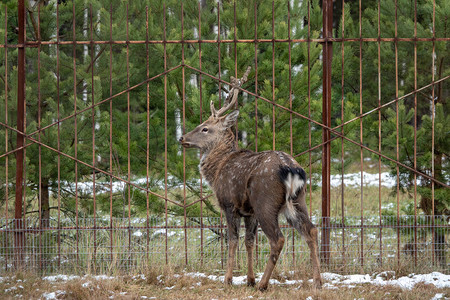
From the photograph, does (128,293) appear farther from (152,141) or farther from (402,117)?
(402,117)

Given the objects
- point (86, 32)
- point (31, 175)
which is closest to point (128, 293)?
point (31, 175)

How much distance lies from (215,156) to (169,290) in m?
1.82

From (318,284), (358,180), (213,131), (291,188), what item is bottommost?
(318,284)

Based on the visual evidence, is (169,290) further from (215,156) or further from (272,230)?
(215,156)

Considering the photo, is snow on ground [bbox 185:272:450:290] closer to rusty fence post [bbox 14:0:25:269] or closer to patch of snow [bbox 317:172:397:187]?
rusty fence post [bbox 14:0:25:269]

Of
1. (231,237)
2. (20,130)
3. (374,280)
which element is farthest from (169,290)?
(20,130)

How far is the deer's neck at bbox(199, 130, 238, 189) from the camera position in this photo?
8203mm

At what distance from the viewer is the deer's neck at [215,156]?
323 inches

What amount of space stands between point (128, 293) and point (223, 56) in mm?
4279

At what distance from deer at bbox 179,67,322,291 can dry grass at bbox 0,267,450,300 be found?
0.27 m

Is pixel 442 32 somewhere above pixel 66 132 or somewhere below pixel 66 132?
above

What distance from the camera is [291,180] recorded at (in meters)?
7.02

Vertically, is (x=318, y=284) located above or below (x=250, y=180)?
below

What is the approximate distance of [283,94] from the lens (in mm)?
9477
